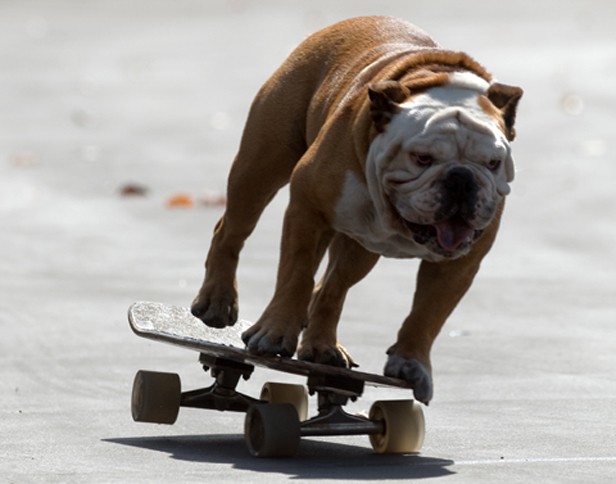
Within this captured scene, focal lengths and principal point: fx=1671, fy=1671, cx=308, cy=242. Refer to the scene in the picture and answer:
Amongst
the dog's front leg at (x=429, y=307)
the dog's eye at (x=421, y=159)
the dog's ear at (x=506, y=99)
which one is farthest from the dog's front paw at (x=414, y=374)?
the dog's ear at (x=506, y=99)

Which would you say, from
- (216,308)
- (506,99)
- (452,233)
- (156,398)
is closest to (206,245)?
(216,308)

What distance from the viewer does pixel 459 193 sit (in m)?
6.34

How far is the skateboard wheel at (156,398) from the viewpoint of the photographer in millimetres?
7461

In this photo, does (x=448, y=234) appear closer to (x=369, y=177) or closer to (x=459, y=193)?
(x=459, y=193)

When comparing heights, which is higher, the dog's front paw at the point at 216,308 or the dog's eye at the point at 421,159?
the dog's eye at the point at 421,159

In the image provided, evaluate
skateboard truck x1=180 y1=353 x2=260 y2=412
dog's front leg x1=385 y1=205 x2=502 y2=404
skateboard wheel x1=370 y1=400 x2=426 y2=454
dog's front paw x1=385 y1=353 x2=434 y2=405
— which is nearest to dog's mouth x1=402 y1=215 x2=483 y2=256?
dog's front leg x1=385 y1=205 x2=502 y2=404

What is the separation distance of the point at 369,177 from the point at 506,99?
0.63 metres

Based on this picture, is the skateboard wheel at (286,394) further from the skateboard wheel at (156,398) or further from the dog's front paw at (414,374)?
the dog's front paw at (414,374)

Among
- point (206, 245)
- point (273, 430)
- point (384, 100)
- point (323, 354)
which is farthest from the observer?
point (206, 245)

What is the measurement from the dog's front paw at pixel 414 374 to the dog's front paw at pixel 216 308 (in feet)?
4.66

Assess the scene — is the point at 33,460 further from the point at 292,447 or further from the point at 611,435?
the point at 611,435

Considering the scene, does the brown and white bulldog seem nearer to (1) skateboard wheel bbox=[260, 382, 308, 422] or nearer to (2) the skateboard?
(2) the skateboard

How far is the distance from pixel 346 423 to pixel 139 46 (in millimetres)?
16162

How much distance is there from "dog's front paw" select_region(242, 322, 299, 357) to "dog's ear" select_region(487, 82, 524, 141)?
1208 millimetres
